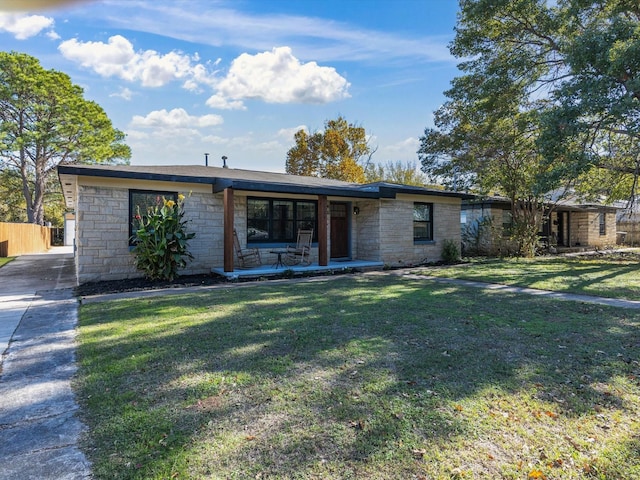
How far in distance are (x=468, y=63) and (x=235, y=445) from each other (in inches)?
548

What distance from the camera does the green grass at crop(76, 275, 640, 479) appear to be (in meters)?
2.03

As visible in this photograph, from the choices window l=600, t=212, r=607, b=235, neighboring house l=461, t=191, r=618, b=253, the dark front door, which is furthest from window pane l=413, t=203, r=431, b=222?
window l=600, t=212, r=607, b=235

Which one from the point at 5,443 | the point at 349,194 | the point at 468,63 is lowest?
the point at 5,443

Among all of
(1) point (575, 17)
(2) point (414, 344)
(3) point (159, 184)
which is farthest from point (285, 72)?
(2) point (414, 344)

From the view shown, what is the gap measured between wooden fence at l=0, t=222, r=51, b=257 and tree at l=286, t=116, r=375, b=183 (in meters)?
16.5

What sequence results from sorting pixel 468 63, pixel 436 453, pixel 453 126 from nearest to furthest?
1. pixel 436 453
2. pixel 468 63
3. pixel 453 126

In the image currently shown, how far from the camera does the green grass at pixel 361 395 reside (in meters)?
2.03

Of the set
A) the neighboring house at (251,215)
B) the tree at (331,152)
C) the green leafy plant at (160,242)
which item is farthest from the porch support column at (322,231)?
the tree at (331,152)

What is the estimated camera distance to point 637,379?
310cm

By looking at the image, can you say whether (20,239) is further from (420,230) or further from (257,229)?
(420,230)

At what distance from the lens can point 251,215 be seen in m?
10.8

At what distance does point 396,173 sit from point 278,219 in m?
21.7

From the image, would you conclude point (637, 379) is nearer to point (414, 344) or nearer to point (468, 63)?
point (414, 344)

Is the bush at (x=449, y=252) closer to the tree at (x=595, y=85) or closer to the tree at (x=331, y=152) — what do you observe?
the tree at (x=595, y=85)
